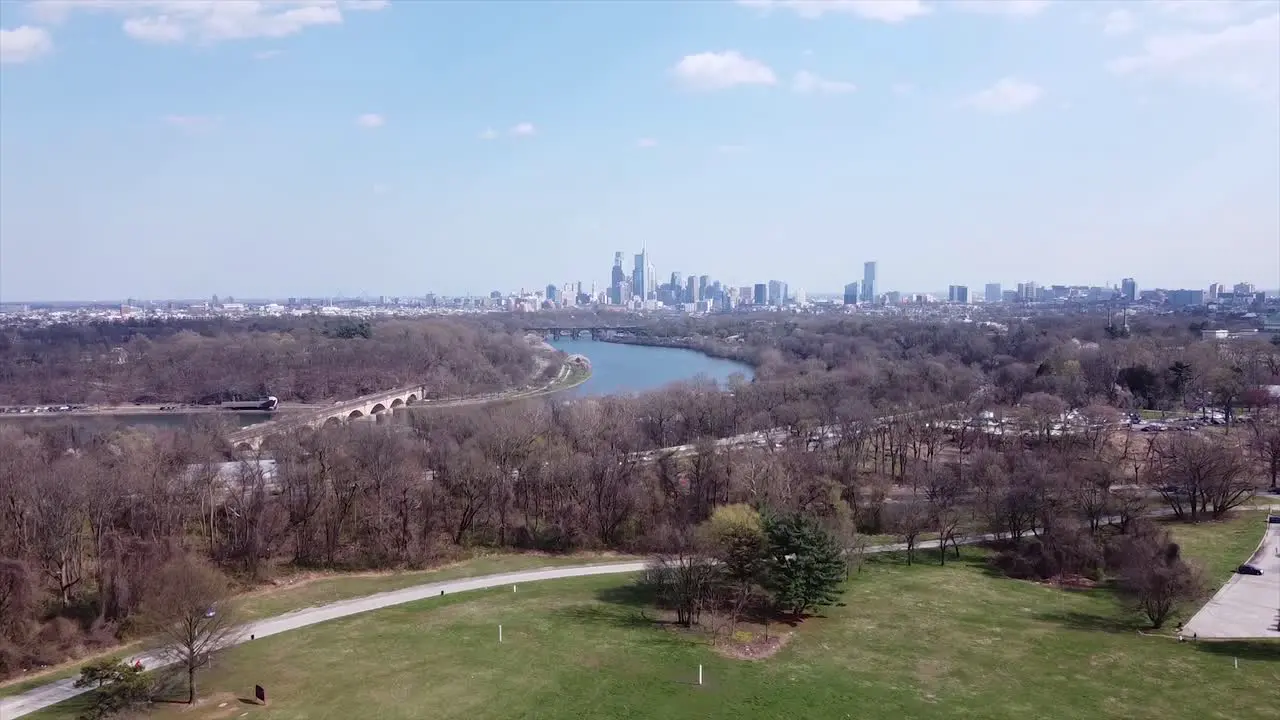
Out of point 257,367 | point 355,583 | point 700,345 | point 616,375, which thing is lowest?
point 355,583

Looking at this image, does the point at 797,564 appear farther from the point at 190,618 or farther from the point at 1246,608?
the point at 190,618

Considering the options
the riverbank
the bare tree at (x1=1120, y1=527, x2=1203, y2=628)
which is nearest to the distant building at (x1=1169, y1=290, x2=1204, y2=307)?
the riverbank

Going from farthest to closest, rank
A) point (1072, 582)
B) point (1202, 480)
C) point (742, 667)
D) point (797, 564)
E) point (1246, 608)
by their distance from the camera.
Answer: point (1202, 480) → point (1072, 582) → point (1246, 608) → point (797, 564) → point (742, 667)

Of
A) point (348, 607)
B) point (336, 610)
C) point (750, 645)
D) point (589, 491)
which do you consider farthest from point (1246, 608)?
point (336, 610)

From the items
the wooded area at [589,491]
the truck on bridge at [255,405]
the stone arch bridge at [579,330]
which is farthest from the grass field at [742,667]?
the stone arch bridge at [579,330]

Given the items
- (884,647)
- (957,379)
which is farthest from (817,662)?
(957,379)

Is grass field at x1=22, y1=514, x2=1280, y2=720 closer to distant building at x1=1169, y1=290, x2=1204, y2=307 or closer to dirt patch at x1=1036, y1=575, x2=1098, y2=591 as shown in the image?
dirt patch at x1=1036, y1=575, x2=1098, y2=591

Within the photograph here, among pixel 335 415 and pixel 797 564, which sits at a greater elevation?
pixel 797 564

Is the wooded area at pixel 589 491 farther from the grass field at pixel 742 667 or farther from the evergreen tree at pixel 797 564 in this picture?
the grass field at pixel 742 667
